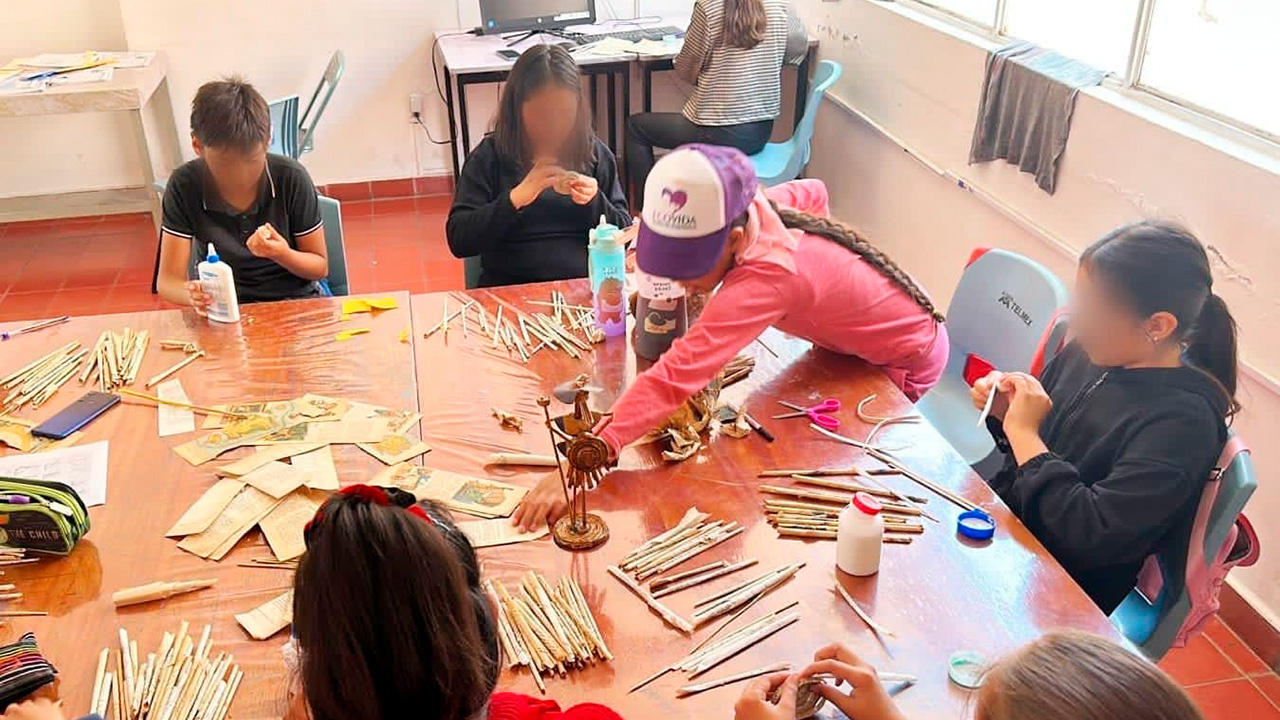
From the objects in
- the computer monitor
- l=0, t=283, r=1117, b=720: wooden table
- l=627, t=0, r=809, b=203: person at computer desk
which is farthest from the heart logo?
the computer monitor

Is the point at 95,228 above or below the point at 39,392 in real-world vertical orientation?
below

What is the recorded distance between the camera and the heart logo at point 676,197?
2104mm

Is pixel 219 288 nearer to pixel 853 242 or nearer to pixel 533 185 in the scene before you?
pixel 533 185

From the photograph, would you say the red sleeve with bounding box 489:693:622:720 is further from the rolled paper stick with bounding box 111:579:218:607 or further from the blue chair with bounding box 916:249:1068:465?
the blue chair with bounding box 916:249:1068:465

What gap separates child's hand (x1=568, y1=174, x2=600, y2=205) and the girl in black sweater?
1.48 m

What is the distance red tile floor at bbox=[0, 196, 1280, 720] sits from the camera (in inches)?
204

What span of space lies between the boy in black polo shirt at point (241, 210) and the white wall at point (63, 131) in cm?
358

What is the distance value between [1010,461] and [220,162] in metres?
2.33

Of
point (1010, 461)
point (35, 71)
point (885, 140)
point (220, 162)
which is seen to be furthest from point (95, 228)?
point (1010, 461)

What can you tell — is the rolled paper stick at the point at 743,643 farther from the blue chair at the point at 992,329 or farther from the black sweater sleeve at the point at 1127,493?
the blue chair at the point at 992,329

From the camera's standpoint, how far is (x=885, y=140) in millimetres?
5020

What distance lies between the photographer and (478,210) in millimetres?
3205

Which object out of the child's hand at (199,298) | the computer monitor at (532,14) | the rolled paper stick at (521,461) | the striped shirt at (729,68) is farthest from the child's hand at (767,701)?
the computer monitor at (532,14)

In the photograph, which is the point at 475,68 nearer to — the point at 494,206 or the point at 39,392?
the point at 494,206
